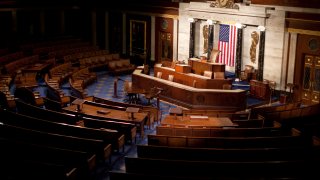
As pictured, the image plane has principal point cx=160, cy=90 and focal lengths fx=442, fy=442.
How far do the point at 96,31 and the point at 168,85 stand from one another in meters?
12.2

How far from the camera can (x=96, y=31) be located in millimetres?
Result: 29984

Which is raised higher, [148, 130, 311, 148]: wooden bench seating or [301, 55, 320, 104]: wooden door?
[301, 55, 320, 104]: wooden door

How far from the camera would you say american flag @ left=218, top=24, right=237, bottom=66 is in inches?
918

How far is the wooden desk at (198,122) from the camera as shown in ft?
44.6

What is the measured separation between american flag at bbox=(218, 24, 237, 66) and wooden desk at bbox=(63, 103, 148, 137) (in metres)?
9.95

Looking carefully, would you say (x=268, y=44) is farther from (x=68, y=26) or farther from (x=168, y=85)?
(x=68, y=26)

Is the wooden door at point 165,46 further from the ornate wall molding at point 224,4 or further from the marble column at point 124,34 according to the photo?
the ornate wall molding at point 224,4

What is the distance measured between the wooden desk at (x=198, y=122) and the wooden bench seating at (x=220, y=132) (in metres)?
0.37

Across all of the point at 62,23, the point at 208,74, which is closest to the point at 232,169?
the point at 208,74

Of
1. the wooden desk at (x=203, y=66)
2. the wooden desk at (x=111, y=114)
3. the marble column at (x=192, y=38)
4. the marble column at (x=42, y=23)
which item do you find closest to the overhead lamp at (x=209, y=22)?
the marble column at (x=192, y=38)

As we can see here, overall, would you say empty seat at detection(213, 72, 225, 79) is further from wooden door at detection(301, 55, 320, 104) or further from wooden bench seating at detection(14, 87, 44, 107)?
wooden bench seating at detection(14, 87, 44, 107)

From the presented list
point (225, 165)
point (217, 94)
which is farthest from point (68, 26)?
point (225, 165)

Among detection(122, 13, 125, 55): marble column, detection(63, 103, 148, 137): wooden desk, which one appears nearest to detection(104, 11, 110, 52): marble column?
detection(122, 13, 125, 55): marble column

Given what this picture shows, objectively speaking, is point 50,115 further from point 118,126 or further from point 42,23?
point 42,23
